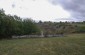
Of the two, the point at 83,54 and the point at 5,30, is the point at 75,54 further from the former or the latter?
the point at 5,30

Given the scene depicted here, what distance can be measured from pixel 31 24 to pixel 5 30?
24623 millimetres

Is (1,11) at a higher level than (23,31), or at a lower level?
higher

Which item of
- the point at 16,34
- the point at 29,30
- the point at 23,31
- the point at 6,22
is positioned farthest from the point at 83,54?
the point at 29,30

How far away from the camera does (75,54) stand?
774 inches

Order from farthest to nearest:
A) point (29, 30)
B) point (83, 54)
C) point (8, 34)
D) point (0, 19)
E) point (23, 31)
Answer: point (29, 30) < point (23, 31) < point (8, 34) < point (0, 19) < point (83, 54)

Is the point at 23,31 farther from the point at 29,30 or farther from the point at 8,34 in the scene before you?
the point at 8,34

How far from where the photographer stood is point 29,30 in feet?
274

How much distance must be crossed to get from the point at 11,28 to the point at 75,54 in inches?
1851

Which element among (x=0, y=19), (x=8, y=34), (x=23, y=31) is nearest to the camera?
(x=0, y=19)

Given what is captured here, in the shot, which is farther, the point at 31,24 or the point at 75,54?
the point at 31,24

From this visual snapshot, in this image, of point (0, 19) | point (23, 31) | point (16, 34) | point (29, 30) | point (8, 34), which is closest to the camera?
point (0, 19)

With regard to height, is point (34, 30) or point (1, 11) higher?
point (1, 11)

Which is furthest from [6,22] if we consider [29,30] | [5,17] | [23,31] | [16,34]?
[29,30]

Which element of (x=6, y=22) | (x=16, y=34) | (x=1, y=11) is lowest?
(x=16, y=34)
